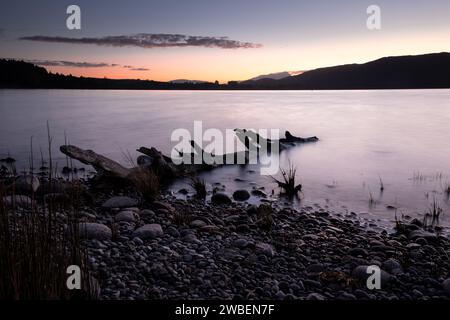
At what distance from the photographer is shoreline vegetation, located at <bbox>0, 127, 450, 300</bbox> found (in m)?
3.68

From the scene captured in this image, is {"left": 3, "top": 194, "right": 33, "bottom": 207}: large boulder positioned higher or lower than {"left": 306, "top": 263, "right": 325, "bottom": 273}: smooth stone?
higher

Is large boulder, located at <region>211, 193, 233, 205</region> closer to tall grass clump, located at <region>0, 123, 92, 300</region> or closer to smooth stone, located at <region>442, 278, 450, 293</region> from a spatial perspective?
smooth stone, located at <region>442, 278, 450, 293</region>

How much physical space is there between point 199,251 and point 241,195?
4944 millimetres

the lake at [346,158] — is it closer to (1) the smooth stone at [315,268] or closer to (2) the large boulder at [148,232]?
(1) the smooth stone at [315,268]

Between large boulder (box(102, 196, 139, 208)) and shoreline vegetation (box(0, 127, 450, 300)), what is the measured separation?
0.07 ft

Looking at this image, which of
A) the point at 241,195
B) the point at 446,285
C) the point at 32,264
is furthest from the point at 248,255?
the point at 241,195

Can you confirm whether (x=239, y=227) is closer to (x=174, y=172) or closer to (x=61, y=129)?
(x=174, y=172)

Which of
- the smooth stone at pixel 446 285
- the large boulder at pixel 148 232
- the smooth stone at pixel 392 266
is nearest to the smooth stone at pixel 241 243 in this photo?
the large boulder at pixel 148 232

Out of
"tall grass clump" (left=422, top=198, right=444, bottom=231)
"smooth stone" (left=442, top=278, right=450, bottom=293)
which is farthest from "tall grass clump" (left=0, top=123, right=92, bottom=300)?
"tall grass clump" (left=422, top=198, right=444, bottom=231)

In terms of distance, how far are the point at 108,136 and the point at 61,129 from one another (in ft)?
20.1

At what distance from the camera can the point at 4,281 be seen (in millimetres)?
3471

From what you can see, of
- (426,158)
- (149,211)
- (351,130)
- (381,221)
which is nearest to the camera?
(149,211)

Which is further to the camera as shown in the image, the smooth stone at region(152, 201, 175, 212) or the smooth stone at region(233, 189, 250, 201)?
the smooth stone at region(233, 189, 250, 201)
